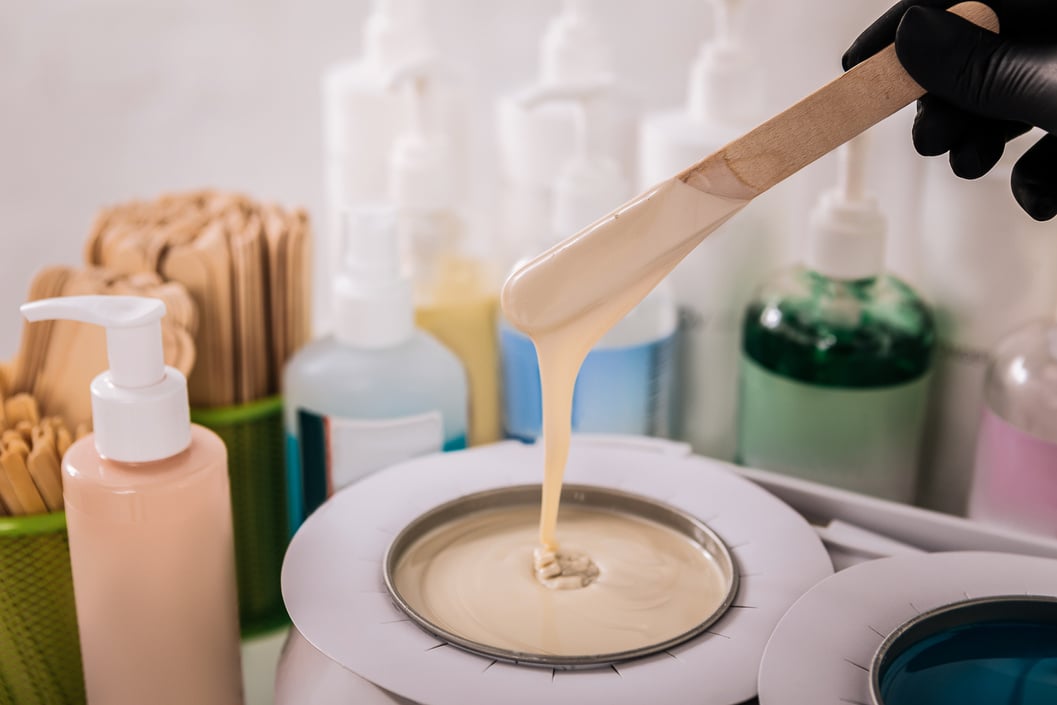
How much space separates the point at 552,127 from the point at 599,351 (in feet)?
0.59

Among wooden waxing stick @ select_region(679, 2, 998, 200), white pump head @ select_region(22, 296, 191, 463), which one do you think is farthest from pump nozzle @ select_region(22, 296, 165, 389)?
wooden waxing stick @ select_region(679, 2, 998, 200)

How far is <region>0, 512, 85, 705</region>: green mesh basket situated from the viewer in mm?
493

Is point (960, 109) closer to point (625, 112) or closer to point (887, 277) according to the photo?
point (887, 277)

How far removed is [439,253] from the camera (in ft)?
A: 2.39

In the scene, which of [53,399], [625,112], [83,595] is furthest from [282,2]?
[83,595]

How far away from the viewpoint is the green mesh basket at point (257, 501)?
0.65m

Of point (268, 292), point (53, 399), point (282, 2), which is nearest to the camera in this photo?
point (53, 399)

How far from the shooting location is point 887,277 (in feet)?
2.16

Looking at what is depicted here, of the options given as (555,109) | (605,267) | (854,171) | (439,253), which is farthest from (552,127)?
(605,267)

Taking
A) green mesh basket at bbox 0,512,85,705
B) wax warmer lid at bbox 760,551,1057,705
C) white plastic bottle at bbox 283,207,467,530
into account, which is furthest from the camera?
white plastic bottle at bbox 283,207,467,530

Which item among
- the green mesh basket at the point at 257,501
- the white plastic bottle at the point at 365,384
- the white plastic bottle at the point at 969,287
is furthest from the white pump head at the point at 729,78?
the green mesh basket at the point at 257,501

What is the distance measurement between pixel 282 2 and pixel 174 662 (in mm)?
594

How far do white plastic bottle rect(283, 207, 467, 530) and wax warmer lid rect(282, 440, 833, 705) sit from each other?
0.18 ft

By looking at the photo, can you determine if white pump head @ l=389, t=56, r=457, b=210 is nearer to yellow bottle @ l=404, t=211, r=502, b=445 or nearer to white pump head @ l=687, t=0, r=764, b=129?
yellow bottle @ l=404, t=211, r=502, b=445
